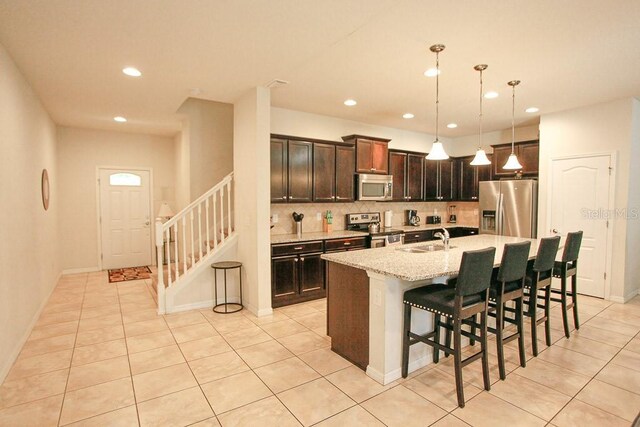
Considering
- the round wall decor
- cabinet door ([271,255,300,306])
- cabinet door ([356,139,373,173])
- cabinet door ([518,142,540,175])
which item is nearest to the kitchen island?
cabinet door ([271,255,300,306])

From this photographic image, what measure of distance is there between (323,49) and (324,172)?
7.58 feet

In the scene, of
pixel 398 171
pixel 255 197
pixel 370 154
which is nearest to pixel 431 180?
pixel 398 171

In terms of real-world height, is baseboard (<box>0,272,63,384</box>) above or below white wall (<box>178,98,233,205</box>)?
below

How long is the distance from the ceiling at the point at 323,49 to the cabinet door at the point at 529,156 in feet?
3.21

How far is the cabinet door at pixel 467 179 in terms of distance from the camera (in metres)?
6.77

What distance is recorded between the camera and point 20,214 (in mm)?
3430

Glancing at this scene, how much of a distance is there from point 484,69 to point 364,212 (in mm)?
3177

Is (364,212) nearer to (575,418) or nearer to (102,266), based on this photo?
(575,418)

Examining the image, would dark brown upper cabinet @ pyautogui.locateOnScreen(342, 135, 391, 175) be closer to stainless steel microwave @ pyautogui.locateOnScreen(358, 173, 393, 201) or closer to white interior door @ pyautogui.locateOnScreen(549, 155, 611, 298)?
stainless steel microwave @ pyautogui.locateOnScreen(358, 173, 393, 201)

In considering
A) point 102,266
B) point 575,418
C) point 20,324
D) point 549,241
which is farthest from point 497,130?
point 102,266

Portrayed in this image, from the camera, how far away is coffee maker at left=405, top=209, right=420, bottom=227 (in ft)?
22.3

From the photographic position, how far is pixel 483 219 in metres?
5.93

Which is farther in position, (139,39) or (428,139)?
(428,139)

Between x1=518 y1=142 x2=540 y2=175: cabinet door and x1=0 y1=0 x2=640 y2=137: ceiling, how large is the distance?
98 centimetres
